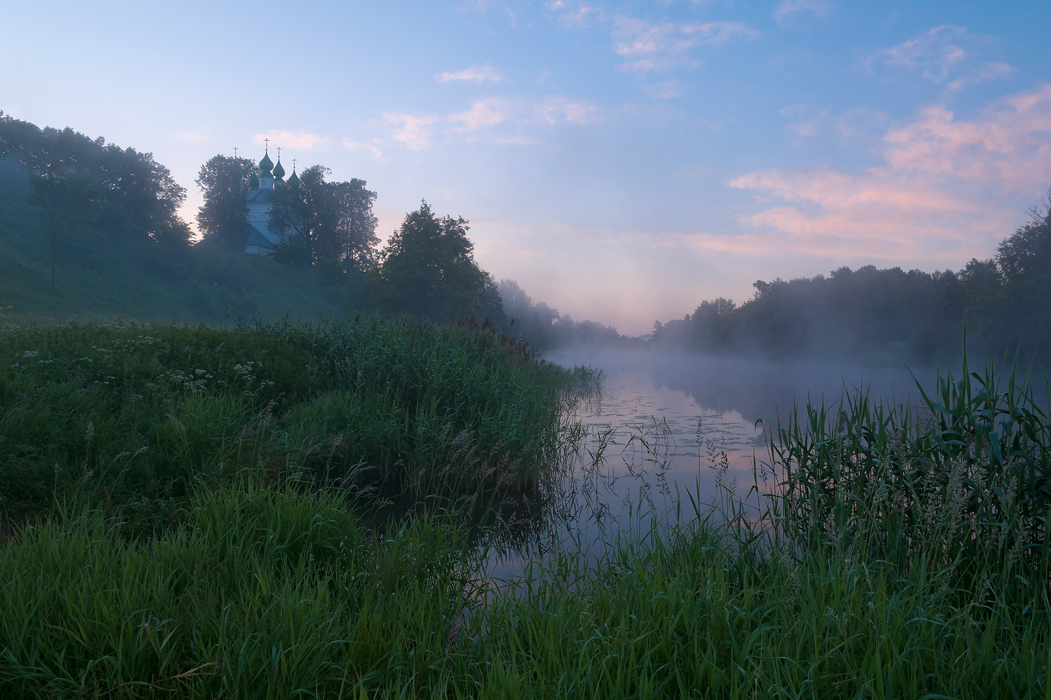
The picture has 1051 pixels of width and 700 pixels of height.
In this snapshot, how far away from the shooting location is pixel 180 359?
867cm

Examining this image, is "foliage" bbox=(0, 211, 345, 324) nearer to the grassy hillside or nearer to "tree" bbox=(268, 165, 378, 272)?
the grassy hillside

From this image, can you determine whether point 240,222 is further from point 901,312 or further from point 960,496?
point 960,496

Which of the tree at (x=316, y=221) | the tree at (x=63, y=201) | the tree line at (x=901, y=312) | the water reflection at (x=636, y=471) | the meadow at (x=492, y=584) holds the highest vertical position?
the tree at (x=316, y=221)

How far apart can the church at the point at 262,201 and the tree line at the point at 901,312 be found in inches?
2465

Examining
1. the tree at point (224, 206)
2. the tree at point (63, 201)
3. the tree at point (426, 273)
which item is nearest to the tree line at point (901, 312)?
the tree at point (426, 273)

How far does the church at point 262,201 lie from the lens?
69.8m

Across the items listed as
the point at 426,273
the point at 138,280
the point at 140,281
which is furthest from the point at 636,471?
the point at 138,280

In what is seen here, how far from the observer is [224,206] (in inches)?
2687

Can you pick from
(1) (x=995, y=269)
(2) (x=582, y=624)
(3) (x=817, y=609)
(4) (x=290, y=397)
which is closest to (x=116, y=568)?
(2) (x=582, y=624)

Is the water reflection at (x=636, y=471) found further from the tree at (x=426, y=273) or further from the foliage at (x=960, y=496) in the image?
the tree at (x=426, y=273)

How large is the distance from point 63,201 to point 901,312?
67475 millimetres

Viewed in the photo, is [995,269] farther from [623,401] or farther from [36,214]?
[36,214]

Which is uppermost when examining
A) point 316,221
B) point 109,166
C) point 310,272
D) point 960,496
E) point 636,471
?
point 109,166

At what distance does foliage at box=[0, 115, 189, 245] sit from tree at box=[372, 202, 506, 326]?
24797mm
